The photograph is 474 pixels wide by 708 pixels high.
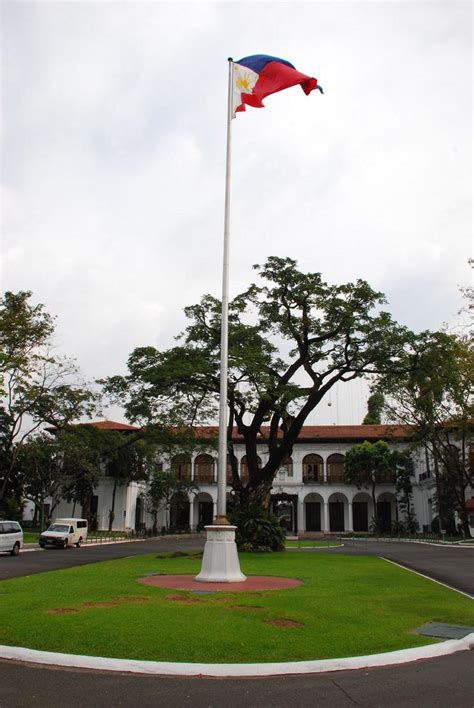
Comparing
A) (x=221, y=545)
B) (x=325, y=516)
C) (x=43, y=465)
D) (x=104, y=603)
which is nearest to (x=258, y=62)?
(x=221, y=545)

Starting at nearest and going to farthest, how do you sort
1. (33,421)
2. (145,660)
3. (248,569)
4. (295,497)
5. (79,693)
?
1. (79,693)
2. (145,660)
3. (248,569)
4. (33,421)
5. (295,497)

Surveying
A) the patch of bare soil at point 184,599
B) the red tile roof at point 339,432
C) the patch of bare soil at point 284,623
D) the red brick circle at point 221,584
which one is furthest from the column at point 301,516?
the patch of bare soil at point 284,623

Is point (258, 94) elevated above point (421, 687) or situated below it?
above

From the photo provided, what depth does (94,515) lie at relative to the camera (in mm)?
56938

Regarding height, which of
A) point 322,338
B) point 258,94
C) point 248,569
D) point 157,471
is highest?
point 258,94

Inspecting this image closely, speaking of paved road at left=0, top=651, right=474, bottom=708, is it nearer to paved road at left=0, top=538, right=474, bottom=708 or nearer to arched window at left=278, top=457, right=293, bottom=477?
paved road at left=0, top=538, right=474, bottom=708

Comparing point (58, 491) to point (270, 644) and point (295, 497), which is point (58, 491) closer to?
point (295, 497)

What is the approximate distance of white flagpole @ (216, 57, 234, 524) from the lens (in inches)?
564

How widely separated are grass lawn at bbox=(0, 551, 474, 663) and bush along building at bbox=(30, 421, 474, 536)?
156 feet

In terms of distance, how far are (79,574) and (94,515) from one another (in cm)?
4264

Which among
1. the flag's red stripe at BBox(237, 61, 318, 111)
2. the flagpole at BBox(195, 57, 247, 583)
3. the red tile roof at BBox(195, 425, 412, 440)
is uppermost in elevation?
the flag's red stripe at BBox(237, 61, 318, 111)

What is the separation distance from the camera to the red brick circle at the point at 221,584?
12.8 meters

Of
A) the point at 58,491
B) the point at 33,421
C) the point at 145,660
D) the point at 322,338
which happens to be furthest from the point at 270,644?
the point at 58,491

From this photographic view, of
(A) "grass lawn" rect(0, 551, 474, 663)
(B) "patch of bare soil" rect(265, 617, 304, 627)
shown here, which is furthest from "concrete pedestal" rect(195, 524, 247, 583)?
(B) "patch of bare soil" rect(265, 617, 304, 627)
